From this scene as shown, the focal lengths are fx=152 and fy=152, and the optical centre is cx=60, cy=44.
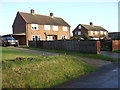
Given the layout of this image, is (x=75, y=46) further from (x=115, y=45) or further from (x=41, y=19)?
(x=41, y=19)

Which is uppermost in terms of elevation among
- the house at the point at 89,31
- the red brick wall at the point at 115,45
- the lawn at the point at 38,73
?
the house at the point at 89,31

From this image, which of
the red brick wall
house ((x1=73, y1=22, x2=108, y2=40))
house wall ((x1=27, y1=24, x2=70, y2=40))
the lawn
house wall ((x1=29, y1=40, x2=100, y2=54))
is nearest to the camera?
the lawn

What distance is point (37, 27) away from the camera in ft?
117

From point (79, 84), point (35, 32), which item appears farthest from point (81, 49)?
point (35, 32)

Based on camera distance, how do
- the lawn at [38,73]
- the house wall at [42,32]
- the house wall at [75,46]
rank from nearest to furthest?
1. the lawn at [38,73]
2. the house wall at [75,46]
3. the house wall at [42,32]

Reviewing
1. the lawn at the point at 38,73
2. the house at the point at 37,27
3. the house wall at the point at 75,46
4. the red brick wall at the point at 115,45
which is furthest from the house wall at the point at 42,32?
the lawn at the point at 38,73

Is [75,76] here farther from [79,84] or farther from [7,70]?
[7,70]

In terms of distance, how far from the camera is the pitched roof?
35963 millimetres

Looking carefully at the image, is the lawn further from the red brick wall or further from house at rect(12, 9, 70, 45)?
house at rect(12, 9, 70, 45)

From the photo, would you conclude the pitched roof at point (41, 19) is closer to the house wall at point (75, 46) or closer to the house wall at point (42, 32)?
the house wall at point (42, 32)

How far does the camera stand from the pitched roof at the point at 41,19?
3596 cm

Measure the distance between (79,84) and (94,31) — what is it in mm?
54239

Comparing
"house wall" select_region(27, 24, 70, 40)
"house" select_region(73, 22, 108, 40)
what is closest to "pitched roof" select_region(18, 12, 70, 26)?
"house wall" select_region(27, 24, 70, 40)

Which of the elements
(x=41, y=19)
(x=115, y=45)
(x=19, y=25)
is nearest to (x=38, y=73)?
(x=115, y=45)
